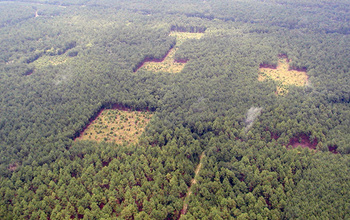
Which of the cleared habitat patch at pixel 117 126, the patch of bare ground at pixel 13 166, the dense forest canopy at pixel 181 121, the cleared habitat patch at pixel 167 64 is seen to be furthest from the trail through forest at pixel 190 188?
the cleared habitat patch at pixel 167 64

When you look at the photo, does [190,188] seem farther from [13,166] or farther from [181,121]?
[13,166]

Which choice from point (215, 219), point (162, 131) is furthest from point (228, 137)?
point (215, 219)

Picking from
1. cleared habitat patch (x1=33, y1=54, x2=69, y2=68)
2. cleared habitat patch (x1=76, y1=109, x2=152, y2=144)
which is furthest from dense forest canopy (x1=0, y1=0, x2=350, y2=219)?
cleared habitat patch (x1=76, y1=109, x2=152, y2=144)

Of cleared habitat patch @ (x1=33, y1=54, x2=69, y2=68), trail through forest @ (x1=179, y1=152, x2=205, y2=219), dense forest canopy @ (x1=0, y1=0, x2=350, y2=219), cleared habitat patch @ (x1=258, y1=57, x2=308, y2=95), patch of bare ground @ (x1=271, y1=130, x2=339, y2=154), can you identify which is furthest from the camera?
cleared habitat patch @ (x1=33, y1=54, x2=69, y2=68)

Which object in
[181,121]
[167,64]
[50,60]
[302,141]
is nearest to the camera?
[302,141]

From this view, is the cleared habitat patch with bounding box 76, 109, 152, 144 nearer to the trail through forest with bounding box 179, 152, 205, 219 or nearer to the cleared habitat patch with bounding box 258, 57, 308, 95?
the trail through forest with bounding box 179, 152, 205, 219

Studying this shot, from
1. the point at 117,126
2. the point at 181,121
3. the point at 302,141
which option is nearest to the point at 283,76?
the point at 302,141
